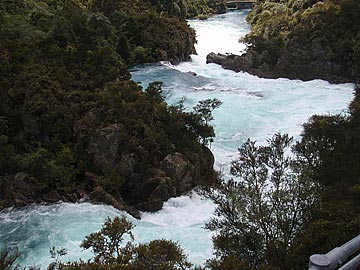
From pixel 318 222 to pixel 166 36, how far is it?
119 ft

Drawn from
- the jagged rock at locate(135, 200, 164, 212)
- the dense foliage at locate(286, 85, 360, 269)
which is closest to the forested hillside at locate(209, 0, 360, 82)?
the dense foliage at locate(286, 85, 360, 269)

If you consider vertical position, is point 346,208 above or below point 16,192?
above

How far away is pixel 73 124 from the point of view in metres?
20.1

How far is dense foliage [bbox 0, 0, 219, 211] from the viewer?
58.9ft

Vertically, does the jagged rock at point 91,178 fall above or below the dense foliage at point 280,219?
below

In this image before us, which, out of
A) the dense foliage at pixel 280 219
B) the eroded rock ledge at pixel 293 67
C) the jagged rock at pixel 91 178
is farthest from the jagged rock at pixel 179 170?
the eroded rock ledge at pixel 293 67

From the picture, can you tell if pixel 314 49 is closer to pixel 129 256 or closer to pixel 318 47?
pixel 318 47

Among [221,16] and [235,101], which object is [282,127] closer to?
[235,101]

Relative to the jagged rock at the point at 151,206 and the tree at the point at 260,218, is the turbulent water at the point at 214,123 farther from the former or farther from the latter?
the tree at the point at 260,218

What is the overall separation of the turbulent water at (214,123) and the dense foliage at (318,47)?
6.53 ft

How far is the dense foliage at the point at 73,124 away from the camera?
58.9 ft

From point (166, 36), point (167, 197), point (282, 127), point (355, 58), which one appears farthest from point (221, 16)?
point (167, 197)

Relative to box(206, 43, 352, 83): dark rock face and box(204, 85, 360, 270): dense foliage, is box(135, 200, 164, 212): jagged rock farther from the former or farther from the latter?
box(206, 43, 352, 83): dark rock face

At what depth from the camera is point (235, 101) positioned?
31859 millimetres
